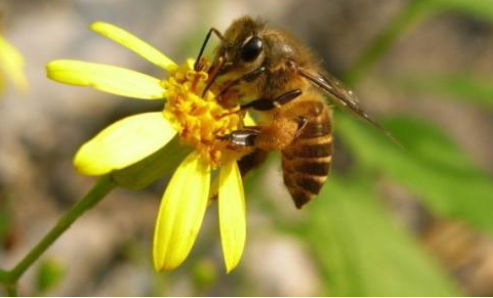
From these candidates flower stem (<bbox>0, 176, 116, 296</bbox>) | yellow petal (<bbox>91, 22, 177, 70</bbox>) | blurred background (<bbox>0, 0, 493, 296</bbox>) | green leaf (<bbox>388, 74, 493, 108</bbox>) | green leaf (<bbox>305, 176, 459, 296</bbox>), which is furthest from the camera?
green leaf (<bbox>388, 74, 493, 108</bbox>)

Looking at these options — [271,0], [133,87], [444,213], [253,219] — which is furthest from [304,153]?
[271,0]

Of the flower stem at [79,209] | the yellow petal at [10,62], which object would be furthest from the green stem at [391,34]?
the flower stem at [79,209]

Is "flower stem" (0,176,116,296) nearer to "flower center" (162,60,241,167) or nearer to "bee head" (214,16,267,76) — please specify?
"flower center" (162,60,241,167)

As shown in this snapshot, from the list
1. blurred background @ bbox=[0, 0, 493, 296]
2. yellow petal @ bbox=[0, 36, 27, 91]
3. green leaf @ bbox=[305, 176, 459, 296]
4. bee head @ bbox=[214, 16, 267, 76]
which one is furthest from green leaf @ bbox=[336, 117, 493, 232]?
bee head @ bbox=[214, 16, 267, 76]

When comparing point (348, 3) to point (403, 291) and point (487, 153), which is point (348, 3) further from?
point (403, 291)

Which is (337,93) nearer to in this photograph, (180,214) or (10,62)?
(180,214)

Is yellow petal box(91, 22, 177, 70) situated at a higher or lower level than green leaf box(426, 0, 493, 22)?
lower
